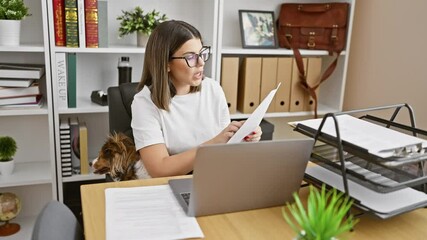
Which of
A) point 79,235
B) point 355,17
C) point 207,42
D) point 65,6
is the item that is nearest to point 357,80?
point 355,17

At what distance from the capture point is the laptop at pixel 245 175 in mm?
944

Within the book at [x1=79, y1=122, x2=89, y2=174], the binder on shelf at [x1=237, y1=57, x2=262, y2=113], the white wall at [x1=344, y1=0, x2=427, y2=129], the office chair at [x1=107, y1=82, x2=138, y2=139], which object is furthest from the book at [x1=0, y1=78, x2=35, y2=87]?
the white wall at [x1=344, y1=0, x2=427, y2=129]

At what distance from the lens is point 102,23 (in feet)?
7.02

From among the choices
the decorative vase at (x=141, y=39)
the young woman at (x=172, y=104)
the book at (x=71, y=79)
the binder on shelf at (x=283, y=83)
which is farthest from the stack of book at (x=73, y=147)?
the binder on shelf at (x=283, y=83)

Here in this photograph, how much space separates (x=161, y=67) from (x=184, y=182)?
1.70 feet

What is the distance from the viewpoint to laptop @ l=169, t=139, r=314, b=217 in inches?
37.2

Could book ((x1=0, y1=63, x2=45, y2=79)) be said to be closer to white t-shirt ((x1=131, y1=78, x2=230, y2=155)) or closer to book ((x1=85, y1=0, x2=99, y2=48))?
book ((x1=85, y1=0, x2=99, y2=48))

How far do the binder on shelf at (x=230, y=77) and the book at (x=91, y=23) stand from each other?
69 cm

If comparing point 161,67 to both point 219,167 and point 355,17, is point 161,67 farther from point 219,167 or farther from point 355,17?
point 355,17

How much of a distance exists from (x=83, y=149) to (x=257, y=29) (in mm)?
1202

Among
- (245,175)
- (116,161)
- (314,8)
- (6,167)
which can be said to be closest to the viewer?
(245,175)

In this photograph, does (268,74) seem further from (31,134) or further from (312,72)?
(31,134)

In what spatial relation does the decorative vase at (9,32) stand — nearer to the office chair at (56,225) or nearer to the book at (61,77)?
the book at (61,77)

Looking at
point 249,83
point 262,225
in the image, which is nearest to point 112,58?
point 249,83
